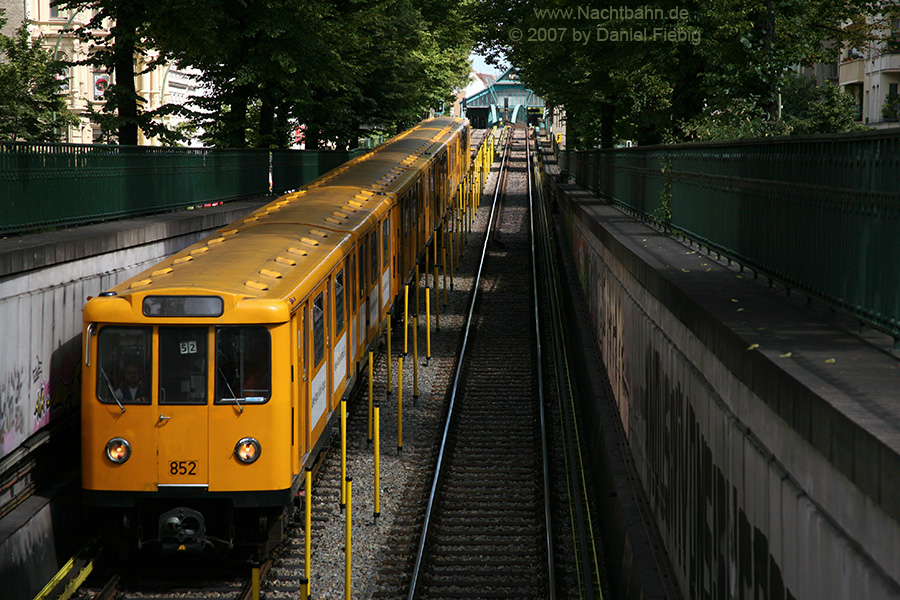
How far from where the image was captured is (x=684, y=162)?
1246 cm

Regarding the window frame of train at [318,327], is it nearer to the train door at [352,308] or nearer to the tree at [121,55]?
the train door at [352,308]

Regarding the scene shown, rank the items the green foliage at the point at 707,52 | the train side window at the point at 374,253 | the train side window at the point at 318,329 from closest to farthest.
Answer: the train side window at the point at 318,329, the green foliage at the point at 707,52, the train side window at the point at 374,253

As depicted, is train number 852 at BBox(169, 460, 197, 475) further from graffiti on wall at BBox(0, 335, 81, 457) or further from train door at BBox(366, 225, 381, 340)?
train door at BBox(366, 225, 381, 340)

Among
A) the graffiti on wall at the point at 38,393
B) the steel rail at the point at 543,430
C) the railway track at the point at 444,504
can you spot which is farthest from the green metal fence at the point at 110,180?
the steel rail at the point at 543,430

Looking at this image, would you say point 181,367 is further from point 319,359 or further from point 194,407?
point 319,359

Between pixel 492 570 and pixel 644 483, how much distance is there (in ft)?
6.12

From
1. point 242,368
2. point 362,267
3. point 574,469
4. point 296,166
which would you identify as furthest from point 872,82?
point 242,368

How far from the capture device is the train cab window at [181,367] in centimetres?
931

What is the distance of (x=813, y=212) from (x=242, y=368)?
5.27 meters

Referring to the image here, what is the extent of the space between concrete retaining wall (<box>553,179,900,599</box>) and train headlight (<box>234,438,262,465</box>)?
12.0 feet

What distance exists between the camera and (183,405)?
30.5ft

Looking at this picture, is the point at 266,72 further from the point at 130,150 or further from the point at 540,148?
the point at 540,148

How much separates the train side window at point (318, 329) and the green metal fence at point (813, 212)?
13.9 ft

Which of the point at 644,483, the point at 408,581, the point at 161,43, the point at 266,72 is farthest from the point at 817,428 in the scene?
the point at 266,72
